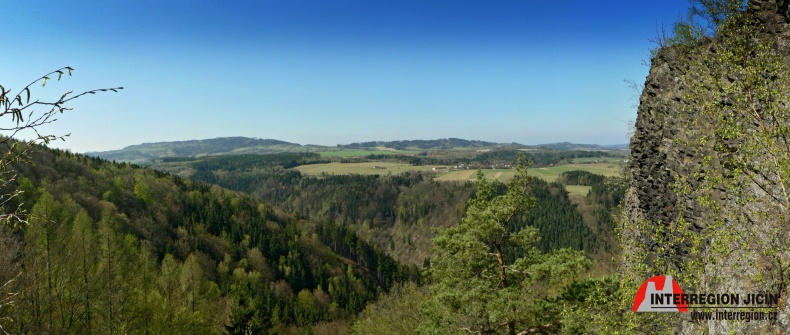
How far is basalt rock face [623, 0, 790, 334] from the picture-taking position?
25.8 ft

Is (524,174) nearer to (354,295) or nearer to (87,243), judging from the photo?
(87,243)

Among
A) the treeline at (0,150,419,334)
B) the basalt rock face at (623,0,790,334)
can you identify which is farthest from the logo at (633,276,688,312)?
the treeline at (0,150,419,334)

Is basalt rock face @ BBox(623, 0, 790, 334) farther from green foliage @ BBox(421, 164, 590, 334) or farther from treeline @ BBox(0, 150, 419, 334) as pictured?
treeline @ BBox(0, 150, 419, 334)

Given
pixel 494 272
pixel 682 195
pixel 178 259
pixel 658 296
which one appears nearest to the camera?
pixel 658 296

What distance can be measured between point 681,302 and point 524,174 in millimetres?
6702

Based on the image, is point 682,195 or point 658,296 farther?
point 682,195

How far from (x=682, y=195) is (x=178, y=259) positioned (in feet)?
295

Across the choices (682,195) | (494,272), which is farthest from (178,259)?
(682,195)

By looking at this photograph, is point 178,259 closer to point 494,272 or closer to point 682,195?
point 494,272

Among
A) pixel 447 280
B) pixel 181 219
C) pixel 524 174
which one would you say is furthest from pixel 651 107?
pixel 181 219

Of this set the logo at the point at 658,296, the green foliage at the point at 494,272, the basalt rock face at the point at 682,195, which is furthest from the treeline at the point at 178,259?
the basalt rock face at the point at 682,195

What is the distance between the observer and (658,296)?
418 inches

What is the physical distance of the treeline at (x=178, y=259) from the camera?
2123 centimetres

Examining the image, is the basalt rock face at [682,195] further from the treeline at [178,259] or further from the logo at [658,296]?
the treeline at [178,259]
